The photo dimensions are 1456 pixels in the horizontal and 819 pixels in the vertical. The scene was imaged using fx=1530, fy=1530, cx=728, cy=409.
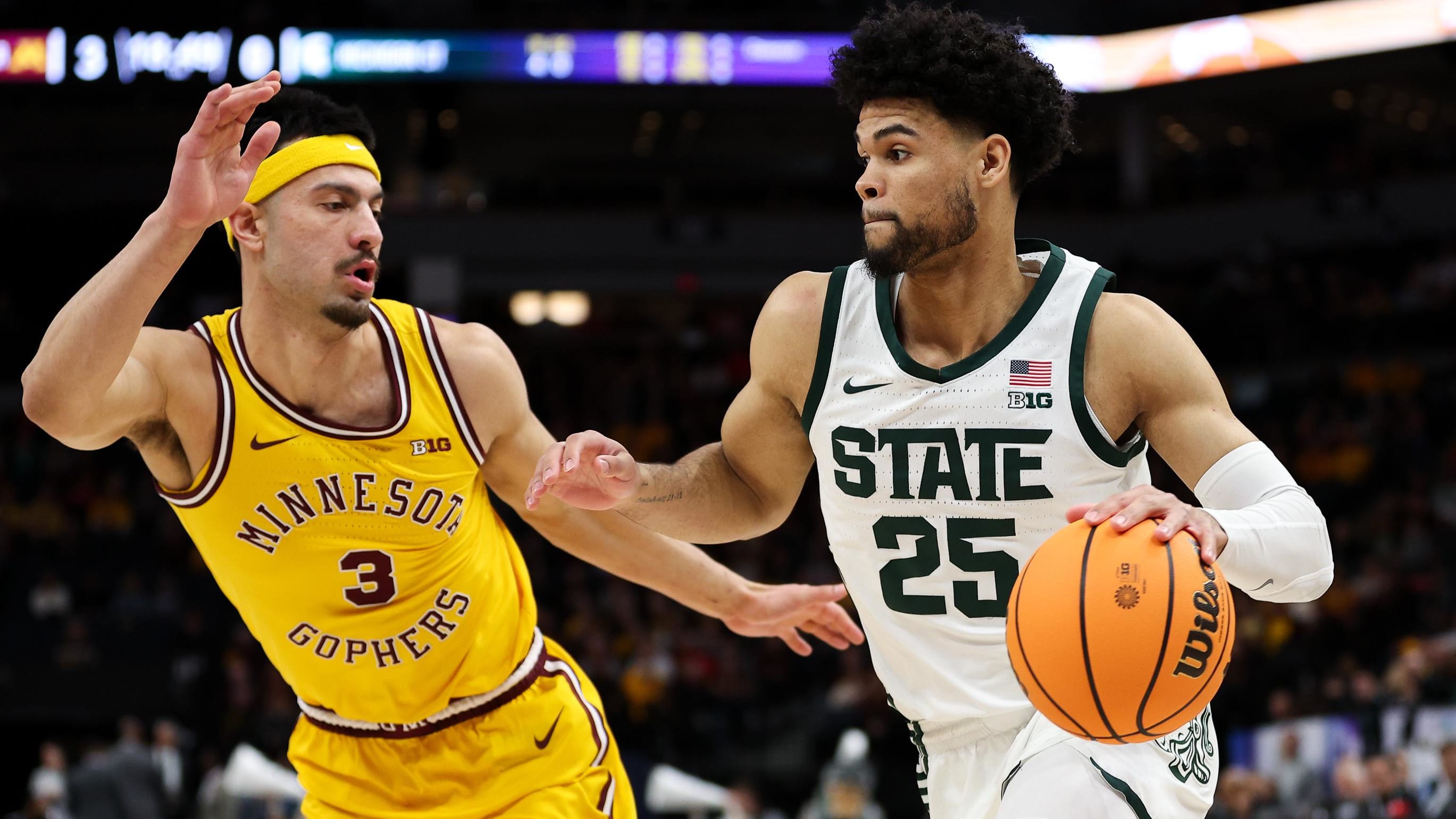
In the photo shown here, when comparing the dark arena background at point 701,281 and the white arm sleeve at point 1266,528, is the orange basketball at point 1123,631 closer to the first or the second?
the white arm sleeve at point 1266,528

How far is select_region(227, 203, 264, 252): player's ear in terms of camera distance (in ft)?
14.8

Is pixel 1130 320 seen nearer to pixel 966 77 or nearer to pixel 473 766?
pixel 966 77

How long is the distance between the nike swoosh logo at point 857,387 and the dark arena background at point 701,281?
27.2 feet

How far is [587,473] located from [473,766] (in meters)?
1.05

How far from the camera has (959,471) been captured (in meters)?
3.85

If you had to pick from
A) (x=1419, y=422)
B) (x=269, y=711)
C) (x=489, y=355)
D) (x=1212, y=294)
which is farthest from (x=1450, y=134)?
(x=489, y=355)

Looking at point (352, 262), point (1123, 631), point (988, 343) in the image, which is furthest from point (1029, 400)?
point (352, 262)

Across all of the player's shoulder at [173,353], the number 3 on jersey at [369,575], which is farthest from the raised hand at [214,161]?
the number 3 on jersey at [369,575]

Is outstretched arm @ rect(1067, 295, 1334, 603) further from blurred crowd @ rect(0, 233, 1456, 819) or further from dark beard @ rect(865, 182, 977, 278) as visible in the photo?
blurred crowd @ rect(0, 233, 1456, 819)

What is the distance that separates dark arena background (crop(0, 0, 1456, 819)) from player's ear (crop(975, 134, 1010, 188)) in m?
8.50

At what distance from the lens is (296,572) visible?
4.32 metres

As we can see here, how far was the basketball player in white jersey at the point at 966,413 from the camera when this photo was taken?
12.3ft

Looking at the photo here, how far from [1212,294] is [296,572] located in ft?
65.7

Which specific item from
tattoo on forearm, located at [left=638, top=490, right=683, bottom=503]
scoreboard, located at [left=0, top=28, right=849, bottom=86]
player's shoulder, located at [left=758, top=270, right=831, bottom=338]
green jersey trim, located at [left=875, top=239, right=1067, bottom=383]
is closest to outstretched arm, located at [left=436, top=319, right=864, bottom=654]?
tattoo on forearm, located at [left=638, top=490, right=683, bottom=503]
